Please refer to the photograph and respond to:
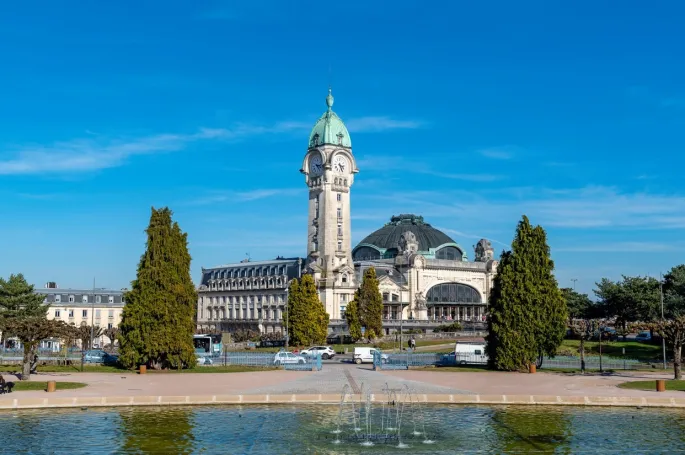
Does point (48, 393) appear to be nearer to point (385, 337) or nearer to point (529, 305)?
point (529, 305)

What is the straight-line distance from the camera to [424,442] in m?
29.9

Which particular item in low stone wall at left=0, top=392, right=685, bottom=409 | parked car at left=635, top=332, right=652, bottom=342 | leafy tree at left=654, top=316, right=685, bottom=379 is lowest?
low stone wall at left=0, top=392, right=685, bottom=409

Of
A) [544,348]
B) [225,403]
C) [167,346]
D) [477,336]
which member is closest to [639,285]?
[477,336]

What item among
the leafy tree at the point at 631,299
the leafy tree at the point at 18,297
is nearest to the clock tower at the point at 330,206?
the leafy tree at the point at 631,299

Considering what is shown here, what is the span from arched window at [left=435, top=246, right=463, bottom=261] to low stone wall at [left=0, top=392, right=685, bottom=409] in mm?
129367

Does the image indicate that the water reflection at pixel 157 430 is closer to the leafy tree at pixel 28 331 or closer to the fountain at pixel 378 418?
the fountain at pixel 378 418

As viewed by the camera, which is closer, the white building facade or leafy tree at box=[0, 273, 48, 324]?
leafy tree at box=[0, 273, 48, 324]

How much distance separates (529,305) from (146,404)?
102 ft

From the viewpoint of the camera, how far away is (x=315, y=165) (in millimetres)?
147625

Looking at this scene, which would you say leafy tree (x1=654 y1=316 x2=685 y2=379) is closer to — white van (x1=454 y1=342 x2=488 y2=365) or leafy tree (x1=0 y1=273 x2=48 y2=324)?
white van (x1=454 y1=342 x2=488 y2=365)

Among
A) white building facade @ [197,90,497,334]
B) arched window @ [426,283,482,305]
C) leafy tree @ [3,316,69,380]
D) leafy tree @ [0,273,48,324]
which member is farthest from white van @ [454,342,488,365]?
arched window @ [426,283,482,305]

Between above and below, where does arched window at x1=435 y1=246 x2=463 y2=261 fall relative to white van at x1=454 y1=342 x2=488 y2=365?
above

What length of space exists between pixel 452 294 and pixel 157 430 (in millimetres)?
134340

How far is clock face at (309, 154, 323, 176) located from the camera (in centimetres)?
14629
